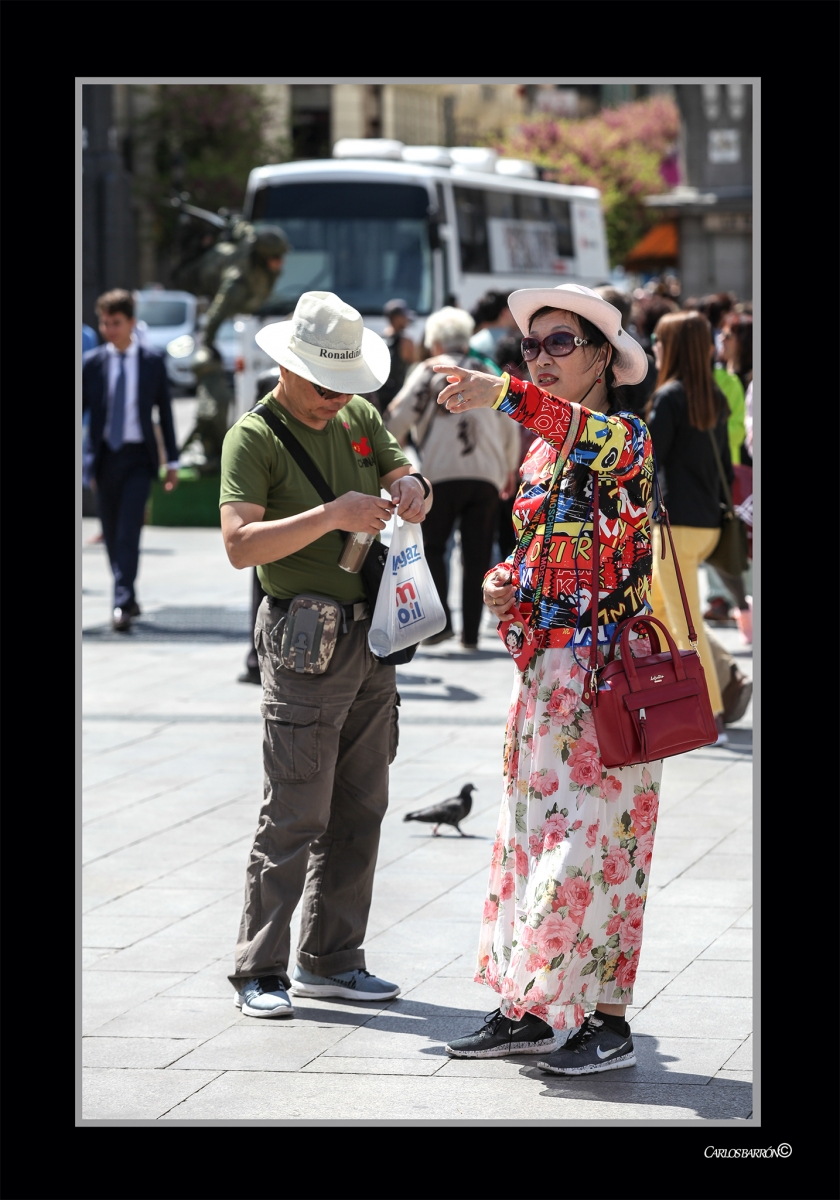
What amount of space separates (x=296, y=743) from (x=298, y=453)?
28.8 inches

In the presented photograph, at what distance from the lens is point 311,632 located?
175 inches

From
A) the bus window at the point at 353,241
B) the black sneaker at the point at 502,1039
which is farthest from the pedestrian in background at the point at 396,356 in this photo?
the bus window at the point at 353,241

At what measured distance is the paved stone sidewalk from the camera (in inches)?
160

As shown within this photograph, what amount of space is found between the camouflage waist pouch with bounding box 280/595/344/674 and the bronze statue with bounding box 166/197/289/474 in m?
12.5

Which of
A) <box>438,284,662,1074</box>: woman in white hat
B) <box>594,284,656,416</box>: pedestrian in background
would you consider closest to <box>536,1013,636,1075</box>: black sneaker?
<box>438,284,662,1074</box>: woman in white hat

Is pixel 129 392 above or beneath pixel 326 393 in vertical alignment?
above

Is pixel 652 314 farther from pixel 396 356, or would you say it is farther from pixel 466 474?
pixel 396 356

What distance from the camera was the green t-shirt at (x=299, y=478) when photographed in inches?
174

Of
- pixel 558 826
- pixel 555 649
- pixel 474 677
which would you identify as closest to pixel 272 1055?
pixel 558 826

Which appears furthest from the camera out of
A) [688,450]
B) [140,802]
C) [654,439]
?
[688,450]

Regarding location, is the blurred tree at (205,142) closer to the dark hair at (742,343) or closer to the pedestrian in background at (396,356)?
the pedestrian in background at (396,356)

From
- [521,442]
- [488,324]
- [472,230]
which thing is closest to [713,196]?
[472,230]
